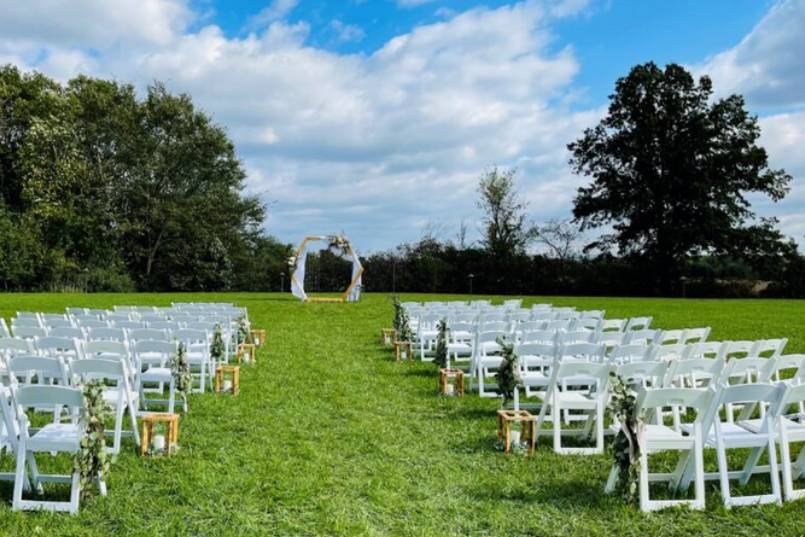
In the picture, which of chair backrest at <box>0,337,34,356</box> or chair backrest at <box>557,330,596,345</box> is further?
chair backrest at <box>557,330,596,345</box>

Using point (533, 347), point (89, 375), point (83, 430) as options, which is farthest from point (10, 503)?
point (533, 347)

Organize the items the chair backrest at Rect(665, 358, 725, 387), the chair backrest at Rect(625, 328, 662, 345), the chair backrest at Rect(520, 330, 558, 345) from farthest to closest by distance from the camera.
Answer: the chair backrest at Rect(625, 328, 662, 345) → the chair backrest at Rect(520, 330, 558, 345) → the chair backrest at Rect(665, 358, 725, 387)

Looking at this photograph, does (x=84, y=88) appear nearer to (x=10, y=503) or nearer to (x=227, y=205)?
(x=227, y=205)

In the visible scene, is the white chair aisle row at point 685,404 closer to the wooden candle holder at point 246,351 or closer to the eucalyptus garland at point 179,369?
the eucalyptus garland at point 179,369

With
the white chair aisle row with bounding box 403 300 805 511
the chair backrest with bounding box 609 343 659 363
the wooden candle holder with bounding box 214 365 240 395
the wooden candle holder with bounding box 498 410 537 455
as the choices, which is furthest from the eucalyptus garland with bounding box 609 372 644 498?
the wooden candle holder with bounding box 214 365 240 395

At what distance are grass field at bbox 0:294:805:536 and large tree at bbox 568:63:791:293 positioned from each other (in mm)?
32476

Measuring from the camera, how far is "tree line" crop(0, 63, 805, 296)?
121 feet

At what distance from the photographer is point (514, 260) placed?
40438mm

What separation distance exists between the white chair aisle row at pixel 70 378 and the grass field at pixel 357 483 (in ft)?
0.84

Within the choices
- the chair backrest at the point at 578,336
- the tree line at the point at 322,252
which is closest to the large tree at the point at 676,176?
the tree line at the point at 322,252

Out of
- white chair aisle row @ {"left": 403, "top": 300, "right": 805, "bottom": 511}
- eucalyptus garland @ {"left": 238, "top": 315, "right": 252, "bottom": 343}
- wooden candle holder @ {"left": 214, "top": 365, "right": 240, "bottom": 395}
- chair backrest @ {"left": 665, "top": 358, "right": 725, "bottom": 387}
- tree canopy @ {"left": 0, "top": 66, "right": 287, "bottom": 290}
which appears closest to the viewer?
white chair aisle row @ {"left": 403, "top": 300, "right": 805, "bottom": 511}

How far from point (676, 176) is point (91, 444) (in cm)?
3766

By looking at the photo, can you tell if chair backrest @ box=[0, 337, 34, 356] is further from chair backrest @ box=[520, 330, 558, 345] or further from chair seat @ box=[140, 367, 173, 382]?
chair backrest @ box=[520, 330, 558, 345]

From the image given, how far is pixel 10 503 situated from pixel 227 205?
3945 cm
